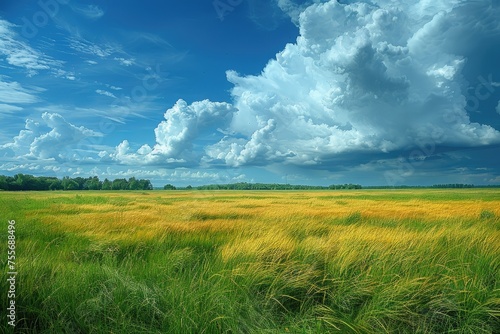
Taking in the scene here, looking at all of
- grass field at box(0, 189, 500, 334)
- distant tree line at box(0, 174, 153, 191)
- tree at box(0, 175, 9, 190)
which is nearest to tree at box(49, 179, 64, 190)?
distant tree line at box(0, 174, 153, 191)

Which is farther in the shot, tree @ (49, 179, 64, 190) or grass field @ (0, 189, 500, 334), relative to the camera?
tree @ (49, 179, 64, 190)

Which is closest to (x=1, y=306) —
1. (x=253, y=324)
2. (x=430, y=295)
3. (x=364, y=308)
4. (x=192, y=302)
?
(x=192, y=302)

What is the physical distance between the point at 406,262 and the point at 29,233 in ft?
34.0

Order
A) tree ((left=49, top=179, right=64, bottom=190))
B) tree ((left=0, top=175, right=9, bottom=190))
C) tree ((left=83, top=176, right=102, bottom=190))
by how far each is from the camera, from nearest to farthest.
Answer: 1. tree ((left=0, top=175, right=9, bottom=190))
2. tree ((left=49, top=179, right=64, bottom=190))
3. tree ((left=83, top=176, right=102, bottom=190))

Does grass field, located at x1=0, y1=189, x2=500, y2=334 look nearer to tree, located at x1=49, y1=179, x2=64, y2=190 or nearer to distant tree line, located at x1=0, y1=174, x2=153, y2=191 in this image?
distant tree line, located at x1=0, y1=174, x2=153, y2=191

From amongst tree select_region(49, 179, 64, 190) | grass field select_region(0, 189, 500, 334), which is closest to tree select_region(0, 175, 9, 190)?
tree select_region(49, 179, 64, 190)

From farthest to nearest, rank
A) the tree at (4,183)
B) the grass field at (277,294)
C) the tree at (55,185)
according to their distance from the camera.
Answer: the tree at (55,185) < the tree at (4,183) < the grass field at (277,294)

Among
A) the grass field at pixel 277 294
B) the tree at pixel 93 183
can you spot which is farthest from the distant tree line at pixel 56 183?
the grass field at pixel 277 294

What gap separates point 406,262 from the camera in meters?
5.48

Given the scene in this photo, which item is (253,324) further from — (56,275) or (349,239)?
(349,239)

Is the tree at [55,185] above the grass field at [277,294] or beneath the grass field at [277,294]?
above

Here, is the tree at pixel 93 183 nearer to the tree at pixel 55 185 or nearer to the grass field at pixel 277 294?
the tree at pixel 55 185

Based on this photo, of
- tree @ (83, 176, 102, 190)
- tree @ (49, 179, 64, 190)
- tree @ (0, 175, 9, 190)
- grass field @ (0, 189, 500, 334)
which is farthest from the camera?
tree @ (83, 176, 102, 190)

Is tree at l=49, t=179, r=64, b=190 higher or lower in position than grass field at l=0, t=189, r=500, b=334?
higher
